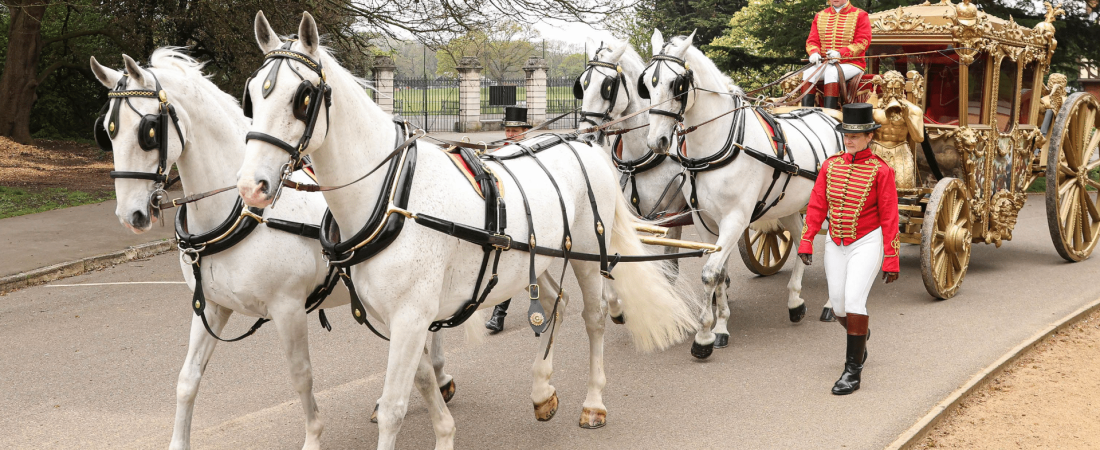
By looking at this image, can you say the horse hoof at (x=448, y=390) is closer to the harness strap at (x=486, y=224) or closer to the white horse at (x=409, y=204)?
the white horse at (x=409, y=204)

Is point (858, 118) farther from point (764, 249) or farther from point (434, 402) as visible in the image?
point (764, 249)

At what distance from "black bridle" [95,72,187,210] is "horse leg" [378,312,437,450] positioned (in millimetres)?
1192

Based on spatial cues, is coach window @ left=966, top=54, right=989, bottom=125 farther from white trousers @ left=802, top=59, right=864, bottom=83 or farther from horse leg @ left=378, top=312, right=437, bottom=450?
horse leg @ left=378, top=312, right=437, bottom=450

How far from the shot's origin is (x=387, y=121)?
12.9 feet

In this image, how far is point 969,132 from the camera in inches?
317

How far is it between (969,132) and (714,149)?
115 inches

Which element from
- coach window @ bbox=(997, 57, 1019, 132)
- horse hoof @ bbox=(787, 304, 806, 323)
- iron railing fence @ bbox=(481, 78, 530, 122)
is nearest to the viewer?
horse hoof @ bbox=(787, 304, 806, 323)

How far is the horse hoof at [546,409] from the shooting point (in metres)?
4.96

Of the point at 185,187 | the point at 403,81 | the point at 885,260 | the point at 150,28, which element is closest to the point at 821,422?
the point at 885,260

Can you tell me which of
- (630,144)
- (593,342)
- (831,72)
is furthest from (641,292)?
(831,72)

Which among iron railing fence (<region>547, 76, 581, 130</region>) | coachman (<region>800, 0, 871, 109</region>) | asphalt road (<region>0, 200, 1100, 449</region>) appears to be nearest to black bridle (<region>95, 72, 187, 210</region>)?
asphalt road (<region>0, 200, 1100, 449</region>)

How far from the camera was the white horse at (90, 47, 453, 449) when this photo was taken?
3887 mm

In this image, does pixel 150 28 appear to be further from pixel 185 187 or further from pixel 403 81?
pixel 403 81

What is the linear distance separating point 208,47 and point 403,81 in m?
18.4
